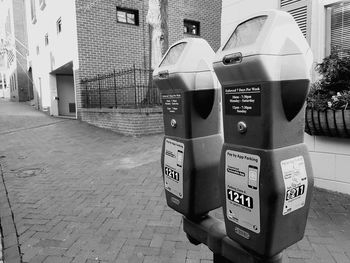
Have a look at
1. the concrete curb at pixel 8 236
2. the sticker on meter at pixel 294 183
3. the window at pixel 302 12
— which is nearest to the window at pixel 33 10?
the concrete curb at pixel 8 236

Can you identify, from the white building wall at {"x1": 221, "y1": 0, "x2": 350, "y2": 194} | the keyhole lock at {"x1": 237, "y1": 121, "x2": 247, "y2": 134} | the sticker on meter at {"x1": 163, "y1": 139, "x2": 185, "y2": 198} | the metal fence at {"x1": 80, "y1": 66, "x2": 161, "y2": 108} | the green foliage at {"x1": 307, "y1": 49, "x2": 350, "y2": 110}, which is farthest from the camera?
the metal fence at {"x1": 80, "y1": 66, "x2": 161, "y2": 108}

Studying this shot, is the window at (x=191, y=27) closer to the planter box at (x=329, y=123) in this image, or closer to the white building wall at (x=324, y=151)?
the white building wall at (x=324, y=151)

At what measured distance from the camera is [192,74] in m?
1.58

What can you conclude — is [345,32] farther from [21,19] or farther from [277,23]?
[21,19]

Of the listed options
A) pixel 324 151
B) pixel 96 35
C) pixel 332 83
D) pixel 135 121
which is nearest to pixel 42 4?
pixel 96 35

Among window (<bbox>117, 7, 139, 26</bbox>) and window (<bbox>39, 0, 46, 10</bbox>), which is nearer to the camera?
window (<bbox>117, 7, 139, 26</bbox>)

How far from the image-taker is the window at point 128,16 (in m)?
11.2

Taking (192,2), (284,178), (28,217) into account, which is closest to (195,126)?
(284,178)

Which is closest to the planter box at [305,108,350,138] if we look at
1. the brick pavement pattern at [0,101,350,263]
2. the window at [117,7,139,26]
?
the brick pavement pattern at [0,101,350,263]

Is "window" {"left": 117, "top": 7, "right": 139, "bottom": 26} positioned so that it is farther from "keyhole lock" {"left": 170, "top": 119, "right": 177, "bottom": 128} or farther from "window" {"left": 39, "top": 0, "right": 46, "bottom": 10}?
"keyhole lock" {"left": 170, "top": 119, "right": 177, "bottom": 128}

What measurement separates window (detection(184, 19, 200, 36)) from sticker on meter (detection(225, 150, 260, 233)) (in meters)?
12.3

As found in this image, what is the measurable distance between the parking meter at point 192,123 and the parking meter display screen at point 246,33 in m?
0.29

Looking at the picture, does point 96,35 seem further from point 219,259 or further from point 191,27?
point 219,259

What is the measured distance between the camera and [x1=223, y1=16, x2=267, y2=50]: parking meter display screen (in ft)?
4.07
